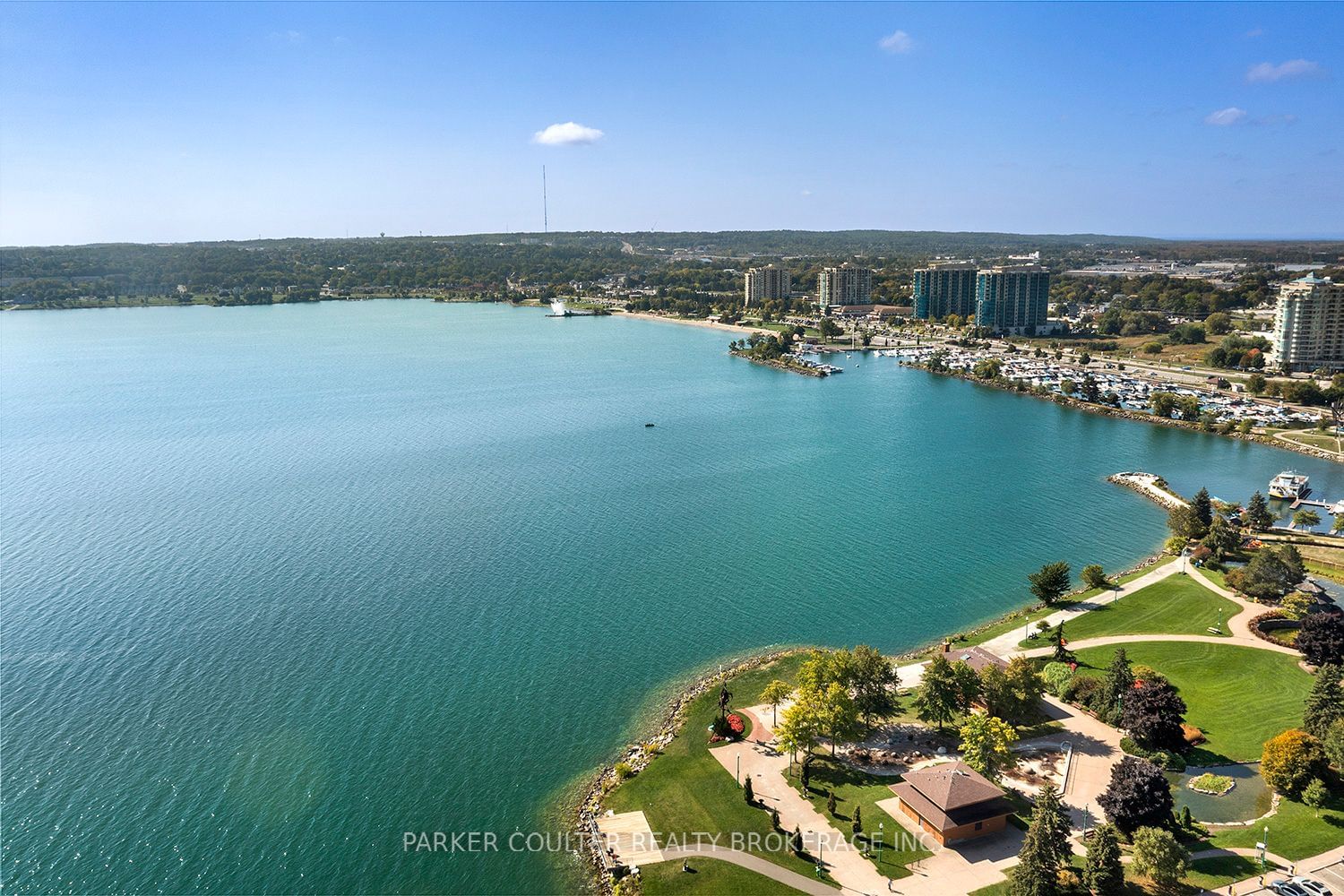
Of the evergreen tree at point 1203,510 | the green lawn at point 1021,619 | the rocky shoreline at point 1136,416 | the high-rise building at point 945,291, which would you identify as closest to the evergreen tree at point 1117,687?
the green lawn at point 1021,619

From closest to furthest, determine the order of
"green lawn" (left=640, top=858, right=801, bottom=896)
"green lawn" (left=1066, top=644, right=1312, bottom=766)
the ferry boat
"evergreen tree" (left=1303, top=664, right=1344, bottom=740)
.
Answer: "green lawn" (left=640, top=858, right=801, bottom=896) < "evergreen tree" (left=1303, top=664, right=1344, bottom=740) < "green lawn" (left=1066, top=644, right=1312, bottom=766) < the ferry boat

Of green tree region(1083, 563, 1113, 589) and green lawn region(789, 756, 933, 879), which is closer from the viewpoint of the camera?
green lawn region(789, 756, 933, 879)

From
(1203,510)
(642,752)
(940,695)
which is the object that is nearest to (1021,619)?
(940,695)

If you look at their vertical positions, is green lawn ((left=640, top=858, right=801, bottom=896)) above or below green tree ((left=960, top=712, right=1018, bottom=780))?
below

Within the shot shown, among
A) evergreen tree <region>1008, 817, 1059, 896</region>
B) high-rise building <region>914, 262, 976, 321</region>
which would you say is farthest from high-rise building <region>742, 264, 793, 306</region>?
evergreen tree <region>1008, 817, 1059, 896</region>

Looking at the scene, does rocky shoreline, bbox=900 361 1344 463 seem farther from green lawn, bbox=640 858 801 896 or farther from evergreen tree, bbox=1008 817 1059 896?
green lawn, bbox=640 858 801 896

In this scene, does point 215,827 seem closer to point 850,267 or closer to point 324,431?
point 324,431
